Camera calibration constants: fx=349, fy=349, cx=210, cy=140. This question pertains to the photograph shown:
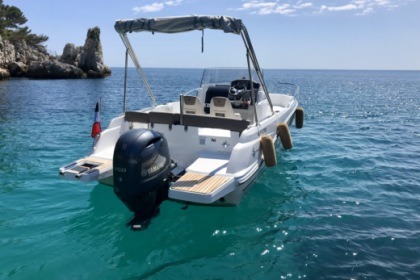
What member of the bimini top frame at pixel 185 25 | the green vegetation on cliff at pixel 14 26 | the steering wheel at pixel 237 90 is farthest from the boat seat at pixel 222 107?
the green vegetation on cliff at pixel 14 26

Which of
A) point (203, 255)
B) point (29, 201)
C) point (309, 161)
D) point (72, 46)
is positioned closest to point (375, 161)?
point (309, 161)

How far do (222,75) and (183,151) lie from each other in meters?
4.37

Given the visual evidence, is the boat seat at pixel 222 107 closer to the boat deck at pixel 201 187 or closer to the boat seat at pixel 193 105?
the boat seat at pixel 193 105

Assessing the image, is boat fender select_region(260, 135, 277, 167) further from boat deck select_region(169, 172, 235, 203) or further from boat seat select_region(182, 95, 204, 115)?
boat seat select_region(182, 95, 204, 115)

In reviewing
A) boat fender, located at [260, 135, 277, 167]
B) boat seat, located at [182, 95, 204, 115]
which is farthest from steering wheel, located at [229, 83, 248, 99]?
boat fender, located at [260, 135, 277, 167]

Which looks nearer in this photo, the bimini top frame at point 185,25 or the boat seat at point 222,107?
the bimini top frame at point 185,25

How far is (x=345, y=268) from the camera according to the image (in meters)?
5.04

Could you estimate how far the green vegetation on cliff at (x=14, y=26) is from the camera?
54.4 meters

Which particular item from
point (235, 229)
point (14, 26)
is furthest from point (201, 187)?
point (14, 26)

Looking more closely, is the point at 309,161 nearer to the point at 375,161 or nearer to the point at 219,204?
the point at 375,161

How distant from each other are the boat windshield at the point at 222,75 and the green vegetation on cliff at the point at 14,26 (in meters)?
53.2

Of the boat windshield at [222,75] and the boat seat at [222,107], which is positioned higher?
the boat windshield at [222,75]

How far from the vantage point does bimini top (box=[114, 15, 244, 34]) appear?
6.08m

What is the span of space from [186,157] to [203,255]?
2.43m
